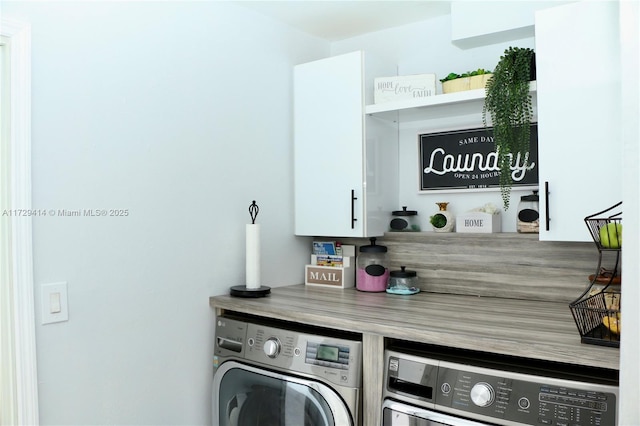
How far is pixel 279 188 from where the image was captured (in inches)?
107

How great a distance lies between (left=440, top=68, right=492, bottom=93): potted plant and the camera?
2260 mm

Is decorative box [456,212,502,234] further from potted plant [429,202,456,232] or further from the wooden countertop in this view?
the wooden countertop

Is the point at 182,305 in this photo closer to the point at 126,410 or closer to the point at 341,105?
the point at 126,410

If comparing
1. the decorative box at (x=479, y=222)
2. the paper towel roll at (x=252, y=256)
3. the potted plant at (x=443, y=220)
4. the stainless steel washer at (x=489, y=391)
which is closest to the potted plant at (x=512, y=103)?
the decorative box at (x=479, y=222)

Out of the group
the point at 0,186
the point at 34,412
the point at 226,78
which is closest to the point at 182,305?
the point at 34,412

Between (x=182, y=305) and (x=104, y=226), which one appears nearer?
(x=104, y=226)

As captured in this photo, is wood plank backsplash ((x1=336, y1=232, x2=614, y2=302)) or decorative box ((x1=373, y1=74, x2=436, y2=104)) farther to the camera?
decorative box ((x1=373, y1=74, x2=436, y2=104))

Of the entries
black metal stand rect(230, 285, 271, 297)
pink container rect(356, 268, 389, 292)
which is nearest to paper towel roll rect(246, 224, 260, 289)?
black metal stand rect(230, 285, 271, 297)

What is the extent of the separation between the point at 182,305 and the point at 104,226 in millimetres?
491

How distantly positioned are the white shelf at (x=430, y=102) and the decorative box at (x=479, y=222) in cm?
52

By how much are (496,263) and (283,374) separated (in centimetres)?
105

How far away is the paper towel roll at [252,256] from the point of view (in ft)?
7.83

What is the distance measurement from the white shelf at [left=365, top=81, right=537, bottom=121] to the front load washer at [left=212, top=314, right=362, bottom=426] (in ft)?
3.44

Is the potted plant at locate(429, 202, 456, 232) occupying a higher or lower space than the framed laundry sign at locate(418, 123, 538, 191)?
lower
